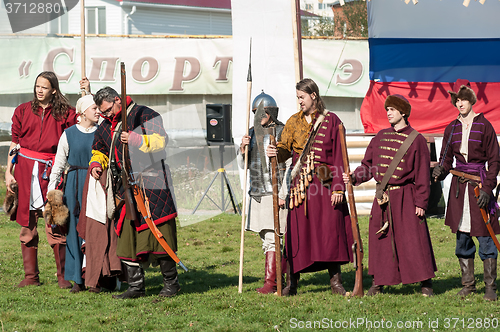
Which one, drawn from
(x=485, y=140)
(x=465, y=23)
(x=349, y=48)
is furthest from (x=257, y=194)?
(x=349, y=48)

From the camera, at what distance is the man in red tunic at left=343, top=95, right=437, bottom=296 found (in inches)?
208

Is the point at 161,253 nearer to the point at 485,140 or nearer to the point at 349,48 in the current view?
the point at 485,140

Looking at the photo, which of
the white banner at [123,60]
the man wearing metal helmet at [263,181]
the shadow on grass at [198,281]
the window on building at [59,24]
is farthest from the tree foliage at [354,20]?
the man wearing metal helmet at [263,181]

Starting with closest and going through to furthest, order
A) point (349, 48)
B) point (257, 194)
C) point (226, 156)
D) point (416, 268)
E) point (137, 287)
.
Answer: point (416, 268)
point (137, 287)
point (257, 194)
point (226, 156)
point (349, 48)

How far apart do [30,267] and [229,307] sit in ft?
7.83

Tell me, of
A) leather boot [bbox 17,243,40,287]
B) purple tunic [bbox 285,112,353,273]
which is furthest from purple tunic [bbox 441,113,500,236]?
leather boot [bbox 17,243,40,287]

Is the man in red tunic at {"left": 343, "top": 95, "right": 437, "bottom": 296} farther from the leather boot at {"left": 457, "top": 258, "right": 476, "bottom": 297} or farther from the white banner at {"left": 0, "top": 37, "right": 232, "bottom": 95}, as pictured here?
the white banner at {"left": 0, "top": 37, "right": 232, "bottom": 95}

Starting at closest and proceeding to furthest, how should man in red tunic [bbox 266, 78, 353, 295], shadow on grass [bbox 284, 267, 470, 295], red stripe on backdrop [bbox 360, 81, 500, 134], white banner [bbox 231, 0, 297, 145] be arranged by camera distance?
man in red tunic [bbox 266, 78, 353, 295], shadow on grass [bbox 284, 267, 470, 295], white banner [bbox 231, 0, 297, 145], red stripe on backdrop [bbox 360, 81, 500, 134]

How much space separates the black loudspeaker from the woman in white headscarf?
226 inches

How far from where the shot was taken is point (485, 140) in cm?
552

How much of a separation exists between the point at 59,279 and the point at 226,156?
6003 millimetres

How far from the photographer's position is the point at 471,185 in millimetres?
5586

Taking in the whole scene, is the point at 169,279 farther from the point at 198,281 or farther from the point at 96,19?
the point at 96,19

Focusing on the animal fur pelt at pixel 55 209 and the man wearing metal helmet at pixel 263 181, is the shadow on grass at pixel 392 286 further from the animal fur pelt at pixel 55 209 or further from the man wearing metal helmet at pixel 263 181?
the animal fur pelt at pixel 55 209
